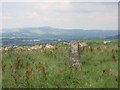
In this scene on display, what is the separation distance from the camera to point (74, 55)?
40.0 ft

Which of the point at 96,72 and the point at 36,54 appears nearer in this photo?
the point at 96,72

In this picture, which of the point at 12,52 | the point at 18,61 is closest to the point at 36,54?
the point at 12,52

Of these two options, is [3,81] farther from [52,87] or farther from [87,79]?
[87,79]

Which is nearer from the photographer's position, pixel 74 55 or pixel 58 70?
pixel 58 70

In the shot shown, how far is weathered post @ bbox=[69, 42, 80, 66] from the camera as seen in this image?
39.5 ft

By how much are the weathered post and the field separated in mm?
229

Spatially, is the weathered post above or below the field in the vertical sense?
above

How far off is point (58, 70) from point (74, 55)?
1.21 metres

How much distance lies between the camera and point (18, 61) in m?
12.2

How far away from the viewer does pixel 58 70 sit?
11227 millimetres

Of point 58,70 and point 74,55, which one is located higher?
point 74,55

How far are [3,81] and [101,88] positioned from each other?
9.96 ft

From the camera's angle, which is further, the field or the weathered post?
the weathered post

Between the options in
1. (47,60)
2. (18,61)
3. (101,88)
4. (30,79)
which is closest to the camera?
(101,88)
